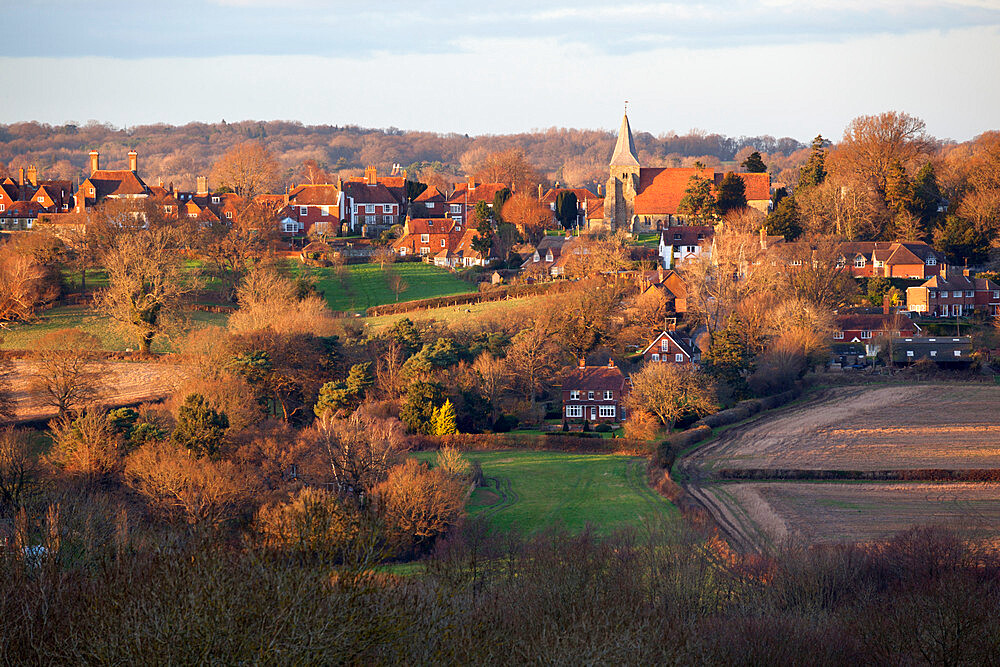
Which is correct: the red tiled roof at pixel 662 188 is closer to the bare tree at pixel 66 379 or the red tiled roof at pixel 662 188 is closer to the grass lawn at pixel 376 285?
the grass lawn at pixel 376 285

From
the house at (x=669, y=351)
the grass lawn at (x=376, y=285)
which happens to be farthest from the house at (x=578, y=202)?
the house at (x=669, y=351)

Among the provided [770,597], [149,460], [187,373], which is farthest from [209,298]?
[770,597]

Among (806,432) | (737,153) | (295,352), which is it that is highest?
(737,153)

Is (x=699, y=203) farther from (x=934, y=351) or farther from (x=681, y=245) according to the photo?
(x=934, y=351)

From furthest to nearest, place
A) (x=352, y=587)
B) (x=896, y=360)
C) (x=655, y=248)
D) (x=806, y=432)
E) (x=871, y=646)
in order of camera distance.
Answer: (x=655, y=248), (x=896, y=360), (x=806, y=432), (x=871, y=646), (x=352, y=587)

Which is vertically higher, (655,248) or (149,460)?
(655,248)

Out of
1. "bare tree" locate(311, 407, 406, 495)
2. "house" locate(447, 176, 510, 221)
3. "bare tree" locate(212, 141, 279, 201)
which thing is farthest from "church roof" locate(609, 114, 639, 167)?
"bare tree" locate(311, 407, 406, 495)

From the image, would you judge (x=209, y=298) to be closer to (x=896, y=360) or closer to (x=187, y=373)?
(x=187, y=373)
